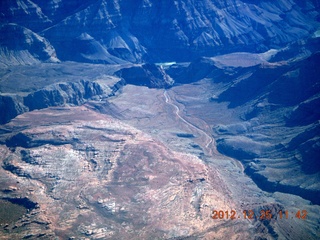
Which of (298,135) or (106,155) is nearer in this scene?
(106,155)

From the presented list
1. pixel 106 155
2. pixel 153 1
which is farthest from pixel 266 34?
pixel 106 155

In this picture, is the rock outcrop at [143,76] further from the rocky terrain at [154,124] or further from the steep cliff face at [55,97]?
the steep cliff face at [55,97]

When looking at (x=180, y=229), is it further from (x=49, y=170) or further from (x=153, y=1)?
(x=153, y=1)
